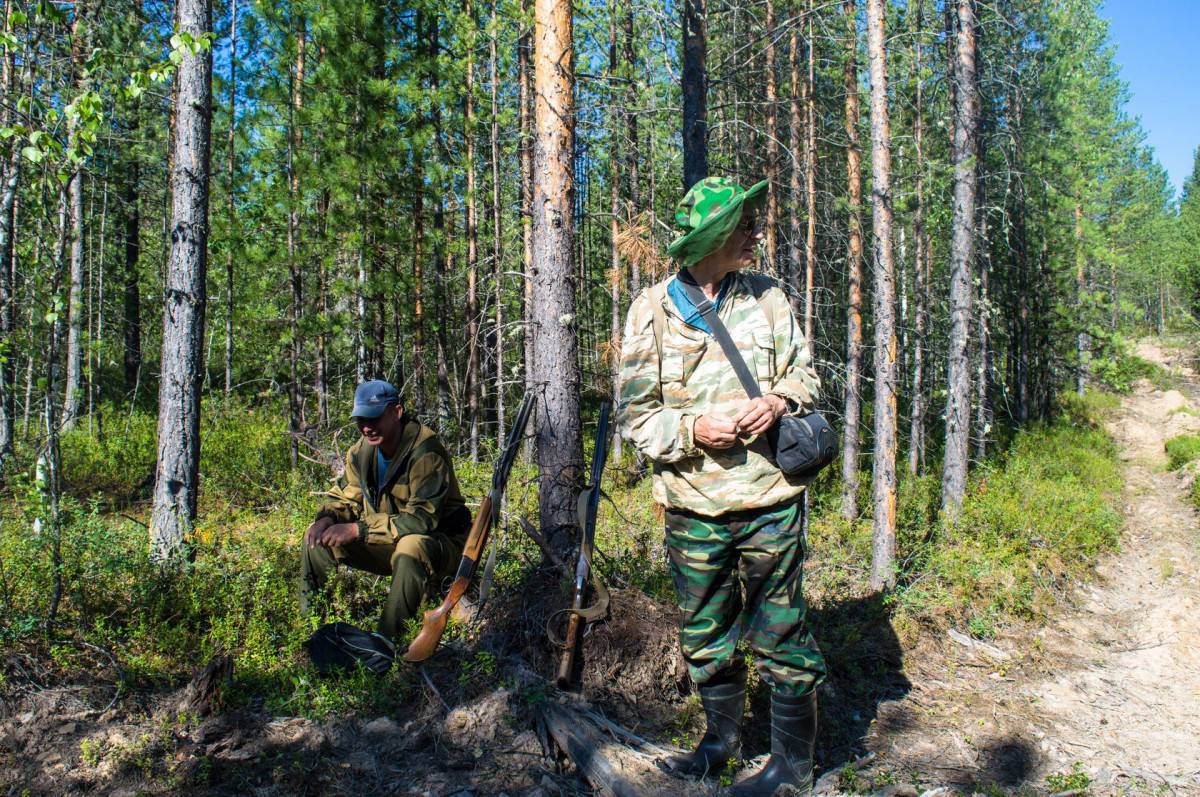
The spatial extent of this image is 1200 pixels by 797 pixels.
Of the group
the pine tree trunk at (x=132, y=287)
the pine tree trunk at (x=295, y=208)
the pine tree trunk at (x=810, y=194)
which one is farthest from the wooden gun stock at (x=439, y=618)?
the pine tree trunk at (x=132, y=287)

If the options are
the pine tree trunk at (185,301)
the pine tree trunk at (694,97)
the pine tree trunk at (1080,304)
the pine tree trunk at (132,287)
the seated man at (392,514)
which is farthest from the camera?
the pine tree trunk at (1080,304)

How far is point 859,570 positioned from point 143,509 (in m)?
8.21

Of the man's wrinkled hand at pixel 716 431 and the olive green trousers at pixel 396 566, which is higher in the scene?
the man's wrinkled hand at pixel 716 431

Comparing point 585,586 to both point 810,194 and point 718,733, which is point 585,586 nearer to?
point 718,733

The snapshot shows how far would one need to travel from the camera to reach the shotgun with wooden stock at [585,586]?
3.56 metres

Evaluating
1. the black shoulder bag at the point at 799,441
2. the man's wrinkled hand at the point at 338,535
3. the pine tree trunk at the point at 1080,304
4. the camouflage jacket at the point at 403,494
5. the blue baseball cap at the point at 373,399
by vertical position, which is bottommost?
the man's wrinkled hand at the point at 338,535

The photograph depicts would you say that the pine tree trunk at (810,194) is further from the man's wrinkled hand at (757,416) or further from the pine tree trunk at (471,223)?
the man's wrinkled hand at (757,416)

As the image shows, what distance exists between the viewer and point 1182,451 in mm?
13664

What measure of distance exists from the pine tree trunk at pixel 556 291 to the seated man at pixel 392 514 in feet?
2.21

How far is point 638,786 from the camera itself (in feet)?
9.37

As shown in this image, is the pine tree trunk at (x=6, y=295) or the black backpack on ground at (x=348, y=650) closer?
the black backpack on ground at (x=348, y=650)

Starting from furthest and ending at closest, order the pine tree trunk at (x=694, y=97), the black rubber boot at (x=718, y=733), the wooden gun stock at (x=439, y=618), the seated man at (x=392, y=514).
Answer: the pine tree trunk at (x=694, y=97) < the seated man at (x=392, y=514) < the wooden gun stock at (x=439, y=618) < the black rubber boot at (x=718, y=733)

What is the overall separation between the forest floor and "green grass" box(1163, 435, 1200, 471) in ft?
34.2

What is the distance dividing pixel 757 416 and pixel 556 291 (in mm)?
2052
